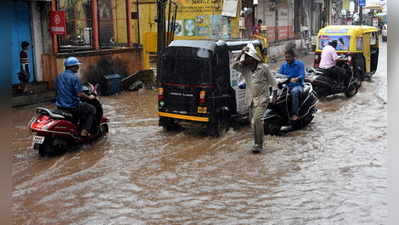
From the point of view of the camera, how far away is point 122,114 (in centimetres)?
1138

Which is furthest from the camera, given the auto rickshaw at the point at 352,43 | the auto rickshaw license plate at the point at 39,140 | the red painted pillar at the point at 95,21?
the red painted pillar at the point at 95,21

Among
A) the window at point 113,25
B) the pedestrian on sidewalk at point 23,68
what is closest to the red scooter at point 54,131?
the pedestrian on sidewalk at point 23,68

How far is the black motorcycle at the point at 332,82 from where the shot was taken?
12352mm

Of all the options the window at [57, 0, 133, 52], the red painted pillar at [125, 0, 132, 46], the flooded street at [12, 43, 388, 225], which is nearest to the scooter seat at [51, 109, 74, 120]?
the flooded street at [12, 43, 388, 225]

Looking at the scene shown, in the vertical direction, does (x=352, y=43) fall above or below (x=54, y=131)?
above

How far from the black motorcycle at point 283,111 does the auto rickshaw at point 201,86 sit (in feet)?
2.06

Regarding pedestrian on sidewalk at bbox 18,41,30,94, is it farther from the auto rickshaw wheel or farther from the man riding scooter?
the man riding scooter

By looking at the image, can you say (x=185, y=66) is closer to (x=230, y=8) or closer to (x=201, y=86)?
(x=201, y=86)

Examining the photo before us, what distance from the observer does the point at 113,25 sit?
18234 mm

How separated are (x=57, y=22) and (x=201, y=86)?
6592 millimetres

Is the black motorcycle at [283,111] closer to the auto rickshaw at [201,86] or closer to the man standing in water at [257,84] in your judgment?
the auto rickshaw at [201,86]

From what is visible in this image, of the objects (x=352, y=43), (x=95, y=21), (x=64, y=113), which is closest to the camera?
(x=64, y=113)

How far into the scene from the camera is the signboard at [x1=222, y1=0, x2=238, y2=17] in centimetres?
2039

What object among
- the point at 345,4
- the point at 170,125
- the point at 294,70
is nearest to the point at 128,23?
the point at 170,125
